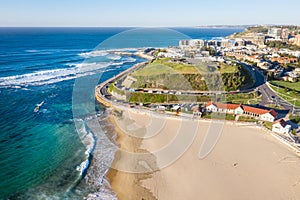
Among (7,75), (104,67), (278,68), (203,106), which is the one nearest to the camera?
(203,106)

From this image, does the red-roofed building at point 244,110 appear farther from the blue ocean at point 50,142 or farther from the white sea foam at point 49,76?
the white sea foam at point 49,76

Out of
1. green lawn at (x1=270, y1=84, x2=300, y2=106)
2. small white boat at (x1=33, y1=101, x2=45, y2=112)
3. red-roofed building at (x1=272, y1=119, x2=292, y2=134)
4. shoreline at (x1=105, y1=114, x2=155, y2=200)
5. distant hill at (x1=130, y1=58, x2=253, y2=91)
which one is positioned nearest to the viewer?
shoreline at (x1=105, y1=114, x2=155, y2=200)

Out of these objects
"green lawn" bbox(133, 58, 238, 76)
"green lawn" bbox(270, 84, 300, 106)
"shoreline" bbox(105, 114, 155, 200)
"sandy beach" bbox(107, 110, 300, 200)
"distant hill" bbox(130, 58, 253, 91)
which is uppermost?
"green lawn" bbox(133, 58, 238, 76)

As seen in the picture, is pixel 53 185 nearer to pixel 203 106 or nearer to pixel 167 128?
pixel 167 128

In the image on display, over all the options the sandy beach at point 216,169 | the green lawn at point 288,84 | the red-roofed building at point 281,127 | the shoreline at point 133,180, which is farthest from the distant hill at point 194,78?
the shoreline at point 133,180

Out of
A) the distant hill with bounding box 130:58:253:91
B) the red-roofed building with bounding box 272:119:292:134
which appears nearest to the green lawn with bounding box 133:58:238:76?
the distant hill with bounding box 130:58:253:91

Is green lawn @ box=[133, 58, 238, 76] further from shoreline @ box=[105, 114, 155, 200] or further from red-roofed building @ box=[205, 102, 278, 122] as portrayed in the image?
shoreline @ box=[105, 114, 155, 200]

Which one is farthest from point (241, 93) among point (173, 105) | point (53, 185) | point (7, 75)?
point (7, 75)

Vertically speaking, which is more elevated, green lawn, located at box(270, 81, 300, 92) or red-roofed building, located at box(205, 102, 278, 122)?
red-roofed building, located at box(205, 102, 278, 122)
